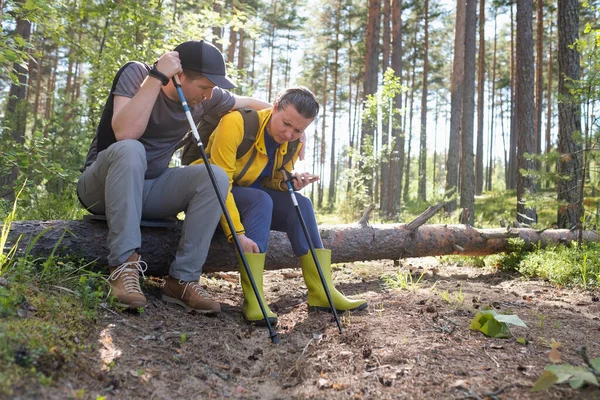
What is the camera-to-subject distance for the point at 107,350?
213cm

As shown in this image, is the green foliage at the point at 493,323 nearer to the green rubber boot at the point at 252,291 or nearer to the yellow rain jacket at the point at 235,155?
the green rubber boot at the point at 252,291

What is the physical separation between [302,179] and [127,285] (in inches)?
62.4

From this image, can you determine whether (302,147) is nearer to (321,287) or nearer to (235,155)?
(235,155)

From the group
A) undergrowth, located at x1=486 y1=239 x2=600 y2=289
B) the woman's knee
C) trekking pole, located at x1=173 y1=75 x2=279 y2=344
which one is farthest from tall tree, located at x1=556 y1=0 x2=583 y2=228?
trekking pole, located at x1=173 y1=75 x2=279 y2=344

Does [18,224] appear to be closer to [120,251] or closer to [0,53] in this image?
[120,251]

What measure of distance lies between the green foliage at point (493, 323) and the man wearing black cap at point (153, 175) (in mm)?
1748

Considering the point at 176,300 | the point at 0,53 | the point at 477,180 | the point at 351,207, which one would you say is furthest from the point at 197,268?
the point at 477,180

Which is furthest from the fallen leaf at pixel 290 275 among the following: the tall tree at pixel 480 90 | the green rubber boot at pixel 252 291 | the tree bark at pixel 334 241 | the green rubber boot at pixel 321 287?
the tall tree at pixel 480 90

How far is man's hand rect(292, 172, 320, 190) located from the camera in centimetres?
362

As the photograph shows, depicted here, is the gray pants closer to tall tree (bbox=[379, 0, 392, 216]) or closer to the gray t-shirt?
the gray t-shirt

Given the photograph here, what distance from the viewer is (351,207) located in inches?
471

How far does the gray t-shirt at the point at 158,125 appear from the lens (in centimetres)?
301

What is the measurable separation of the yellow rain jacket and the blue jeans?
97 mm

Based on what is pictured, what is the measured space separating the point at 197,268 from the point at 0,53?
220cm
